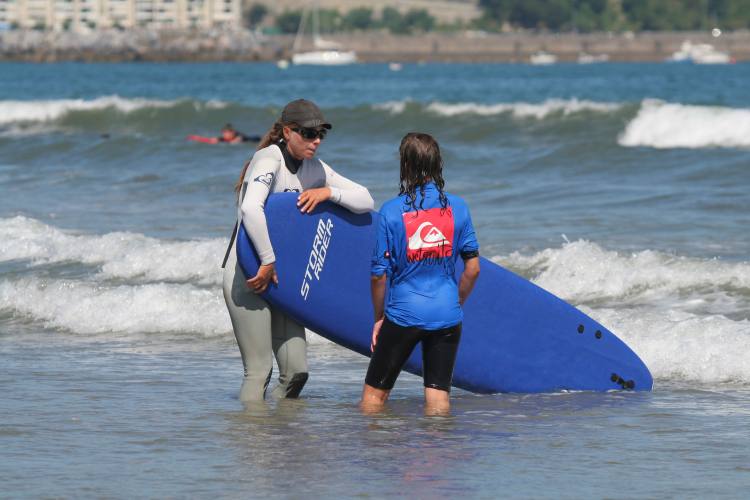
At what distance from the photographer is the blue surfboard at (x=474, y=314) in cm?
562

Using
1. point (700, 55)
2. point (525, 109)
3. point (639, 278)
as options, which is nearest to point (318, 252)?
point (639, 278)

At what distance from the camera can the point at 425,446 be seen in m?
5.27

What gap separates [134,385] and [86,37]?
129458 mm

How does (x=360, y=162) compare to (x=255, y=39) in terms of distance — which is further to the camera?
(x=255, y=39)

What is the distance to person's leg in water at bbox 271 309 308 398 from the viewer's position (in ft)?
18.7

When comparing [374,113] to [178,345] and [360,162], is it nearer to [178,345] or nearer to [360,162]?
[360,162]

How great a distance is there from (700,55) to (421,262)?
117882 millimetres

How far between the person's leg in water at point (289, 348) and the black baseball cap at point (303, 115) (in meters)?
0.82

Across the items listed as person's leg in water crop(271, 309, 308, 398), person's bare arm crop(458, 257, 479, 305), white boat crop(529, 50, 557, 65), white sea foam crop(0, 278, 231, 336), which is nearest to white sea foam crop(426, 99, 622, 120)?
white sea foam crop(0, 278, 231, 336)

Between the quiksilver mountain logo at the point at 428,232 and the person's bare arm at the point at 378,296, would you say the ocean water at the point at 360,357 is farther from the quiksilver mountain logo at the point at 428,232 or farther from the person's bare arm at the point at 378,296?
the quiksilver mountain logo at the point at 428,232

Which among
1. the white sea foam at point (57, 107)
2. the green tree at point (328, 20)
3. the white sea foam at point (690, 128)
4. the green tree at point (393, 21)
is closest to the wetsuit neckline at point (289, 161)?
the white sea foam at point (690, 128)

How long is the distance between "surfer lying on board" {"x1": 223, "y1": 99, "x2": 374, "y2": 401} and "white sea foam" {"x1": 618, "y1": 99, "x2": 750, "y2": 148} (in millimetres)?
17725

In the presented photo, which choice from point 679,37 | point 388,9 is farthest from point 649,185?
point 388,9

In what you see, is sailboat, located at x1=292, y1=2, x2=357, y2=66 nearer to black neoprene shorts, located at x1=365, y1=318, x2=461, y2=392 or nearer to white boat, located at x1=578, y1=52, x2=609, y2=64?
white boat, located at x1=578, y1=52, x2=609, y2=64
